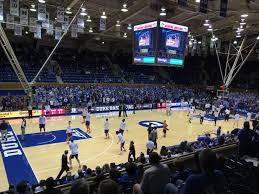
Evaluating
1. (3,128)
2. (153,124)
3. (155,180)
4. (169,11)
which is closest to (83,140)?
(3,128)

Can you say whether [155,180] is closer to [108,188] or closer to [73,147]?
[108,188]

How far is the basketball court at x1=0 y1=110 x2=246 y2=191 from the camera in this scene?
10.9m

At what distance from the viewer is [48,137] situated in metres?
15.6

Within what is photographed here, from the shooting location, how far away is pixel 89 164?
11.3 metres

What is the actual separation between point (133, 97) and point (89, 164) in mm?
18824

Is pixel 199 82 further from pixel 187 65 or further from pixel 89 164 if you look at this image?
pixel 89 164

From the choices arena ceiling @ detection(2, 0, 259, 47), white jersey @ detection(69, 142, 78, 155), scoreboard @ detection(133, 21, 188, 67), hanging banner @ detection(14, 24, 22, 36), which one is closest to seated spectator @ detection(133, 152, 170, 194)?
white jersey @ detection(69, 142, 78, 155)

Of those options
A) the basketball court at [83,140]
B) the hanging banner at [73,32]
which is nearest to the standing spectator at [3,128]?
the basketball court at [83,140]

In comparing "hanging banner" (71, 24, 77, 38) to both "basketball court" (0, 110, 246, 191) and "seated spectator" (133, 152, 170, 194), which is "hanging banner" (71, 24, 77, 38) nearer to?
"basketball court" (0, 110, 246, 191)

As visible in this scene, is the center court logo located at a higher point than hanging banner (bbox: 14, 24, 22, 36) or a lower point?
lower

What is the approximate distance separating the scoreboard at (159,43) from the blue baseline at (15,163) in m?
7.44

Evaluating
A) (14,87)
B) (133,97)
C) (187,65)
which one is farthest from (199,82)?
(14,87)

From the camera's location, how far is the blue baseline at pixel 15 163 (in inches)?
384

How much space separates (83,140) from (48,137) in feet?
7.67
